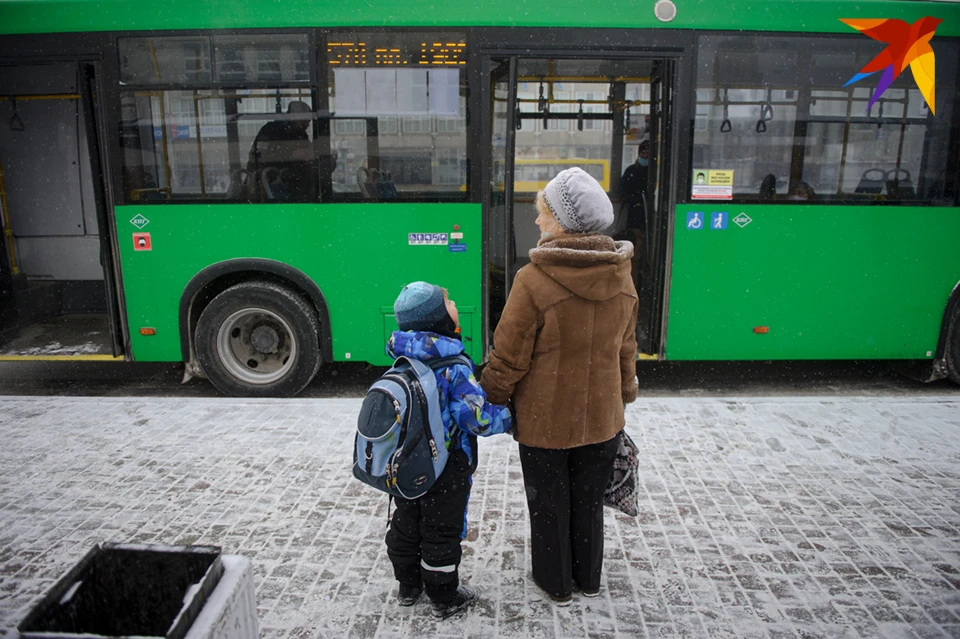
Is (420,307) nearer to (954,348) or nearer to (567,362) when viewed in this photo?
(567,362)

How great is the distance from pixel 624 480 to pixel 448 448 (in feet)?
3.17

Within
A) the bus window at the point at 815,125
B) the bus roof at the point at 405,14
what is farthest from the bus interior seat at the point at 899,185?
the bus roof at the point at 405,14

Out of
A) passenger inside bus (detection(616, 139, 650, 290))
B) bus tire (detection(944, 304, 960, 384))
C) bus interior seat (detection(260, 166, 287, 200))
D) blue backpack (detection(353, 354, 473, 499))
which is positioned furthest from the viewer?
passenger inside bus (detection(616, 139, 650, 290))

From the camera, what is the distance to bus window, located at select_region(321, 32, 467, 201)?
6.02m

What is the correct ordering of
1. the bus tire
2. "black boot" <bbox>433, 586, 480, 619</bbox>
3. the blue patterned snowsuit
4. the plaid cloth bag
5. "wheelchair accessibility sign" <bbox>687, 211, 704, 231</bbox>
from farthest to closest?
the bus tire < "wheelchair accessibility sign" <bbox>687, 211, 704, 231</bbox> < the plaid cloth bag < "black boot" <bbox>433, 586, 480, 619</bbox> < the blue patterned snowsuit

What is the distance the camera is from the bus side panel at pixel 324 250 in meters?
6.29

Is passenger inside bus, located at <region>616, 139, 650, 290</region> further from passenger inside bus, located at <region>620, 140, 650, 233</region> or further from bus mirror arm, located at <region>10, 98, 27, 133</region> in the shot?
bus mirror arm, located at <region>10, 98, 27, 133</region>

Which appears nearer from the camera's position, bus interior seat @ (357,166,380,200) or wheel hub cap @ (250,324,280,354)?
bus interior seat @ (357,166,380,200)

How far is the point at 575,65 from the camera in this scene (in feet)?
21.6

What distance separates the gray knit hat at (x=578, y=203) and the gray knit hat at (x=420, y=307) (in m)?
0.60

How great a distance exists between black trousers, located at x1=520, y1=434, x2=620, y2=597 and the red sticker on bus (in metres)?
4.71

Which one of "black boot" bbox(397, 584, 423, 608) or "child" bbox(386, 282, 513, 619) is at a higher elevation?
"child" bbox(386, 282, 513, 619)

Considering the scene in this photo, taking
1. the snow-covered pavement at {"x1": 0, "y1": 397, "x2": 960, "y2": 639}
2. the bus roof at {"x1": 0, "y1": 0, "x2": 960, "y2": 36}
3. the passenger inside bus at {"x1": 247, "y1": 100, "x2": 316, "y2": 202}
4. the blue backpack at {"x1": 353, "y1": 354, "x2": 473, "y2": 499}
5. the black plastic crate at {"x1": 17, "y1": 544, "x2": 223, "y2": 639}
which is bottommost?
the snow-covered pavement at {"x1": 0, "y1": 397, "x2": 960, "y2": 639}

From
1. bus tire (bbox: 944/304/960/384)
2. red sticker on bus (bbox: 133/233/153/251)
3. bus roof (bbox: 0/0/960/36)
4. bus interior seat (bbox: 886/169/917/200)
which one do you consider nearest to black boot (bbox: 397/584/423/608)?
red sticker on bus (bbox: 133/233/153/251)
